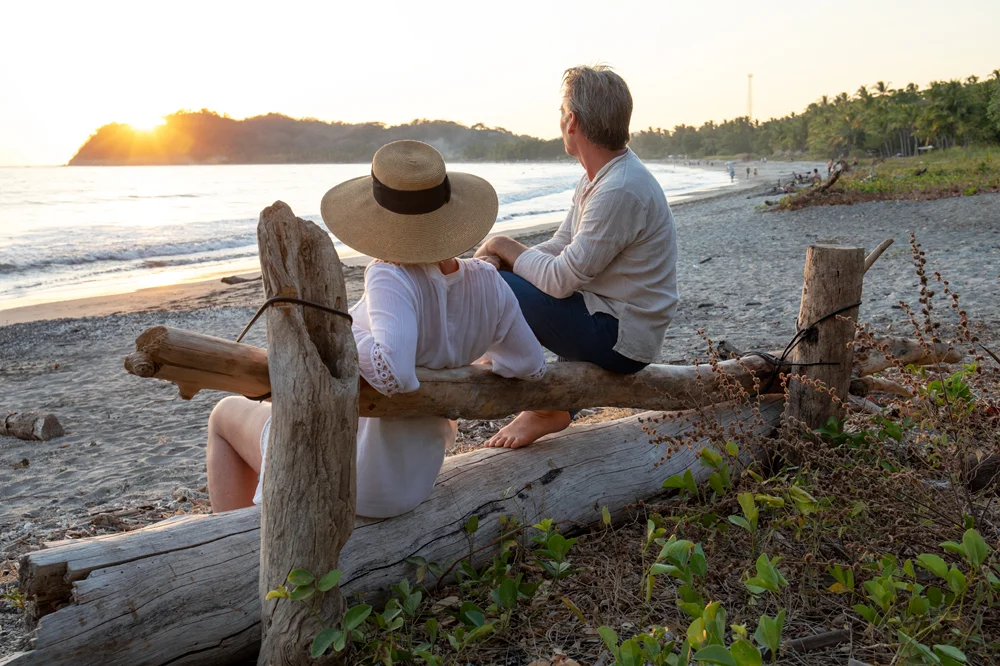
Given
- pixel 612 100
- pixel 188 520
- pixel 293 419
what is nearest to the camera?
pixel 293 419

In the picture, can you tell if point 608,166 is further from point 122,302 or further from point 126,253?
point 126,253

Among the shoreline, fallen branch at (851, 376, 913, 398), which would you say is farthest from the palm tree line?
fallen branch at (851, 376, 913, 398)

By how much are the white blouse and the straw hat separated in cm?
9

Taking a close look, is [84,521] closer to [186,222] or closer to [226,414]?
[226,414]

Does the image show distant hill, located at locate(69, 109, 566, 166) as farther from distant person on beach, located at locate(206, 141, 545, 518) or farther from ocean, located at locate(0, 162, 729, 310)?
distant person on beach, located at locate(206, 141, 545, 518)

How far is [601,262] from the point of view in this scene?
3.29 meters

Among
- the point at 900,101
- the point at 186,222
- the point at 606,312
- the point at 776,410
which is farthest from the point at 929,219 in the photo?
the point at 900,101

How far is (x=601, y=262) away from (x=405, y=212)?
106cm

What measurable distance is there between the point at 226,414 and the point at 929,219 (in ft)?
46.1

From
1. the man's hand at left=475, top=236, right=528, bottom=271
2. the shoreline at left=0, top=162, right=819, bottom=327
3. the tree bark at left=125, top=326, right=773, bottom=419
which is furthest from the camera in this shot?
the shoreline at left=0, top=162, right=819, bottom=327

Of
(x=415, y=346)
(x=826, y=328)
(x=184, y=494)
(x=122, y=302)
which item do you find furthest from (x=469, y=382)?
(x=122, y=302)

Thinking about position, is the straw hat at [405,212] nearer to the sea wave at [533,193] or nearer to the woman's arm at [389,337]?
the woman's arm at [389,337]

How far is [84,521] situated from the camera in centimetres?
392

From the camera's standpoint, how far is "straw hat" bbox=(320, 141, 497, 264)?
8.25 feet
